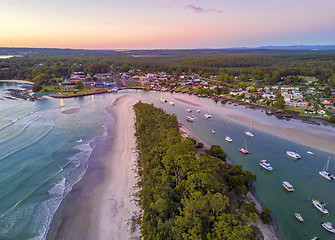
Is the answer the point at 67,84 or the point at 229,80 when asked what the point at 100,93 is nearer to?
the point at 67,84

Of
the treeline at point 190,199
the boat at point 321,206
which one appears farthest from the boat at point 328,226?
the treeline at point 190,199

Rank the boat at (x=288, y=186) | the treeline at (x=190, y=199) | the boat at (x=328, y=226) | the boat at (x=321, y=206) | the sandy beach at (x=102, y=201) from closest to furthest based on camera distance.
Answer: the treeline at (x=190, y=199)
the sandy beach at (x=102, y=201)
the boat at (x=328, y=226)
the boat at (x=321, y=206)
the boat at (x=288, y=186)

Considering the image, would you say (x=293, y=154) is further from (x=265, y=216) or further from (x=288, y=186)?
(x=265, y=216)

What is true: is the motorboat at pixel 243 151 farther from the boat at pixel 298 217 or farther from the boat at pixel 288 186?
the boat at pixel 298 217

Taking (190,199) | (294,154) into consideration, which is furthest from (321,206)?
(190,199)

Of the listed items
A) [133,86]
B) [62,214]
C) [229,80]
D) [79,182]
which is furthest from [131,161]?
[229,80]

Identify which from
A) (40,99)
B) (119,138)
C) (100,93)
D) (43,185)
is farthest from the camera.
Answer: (100,93)
